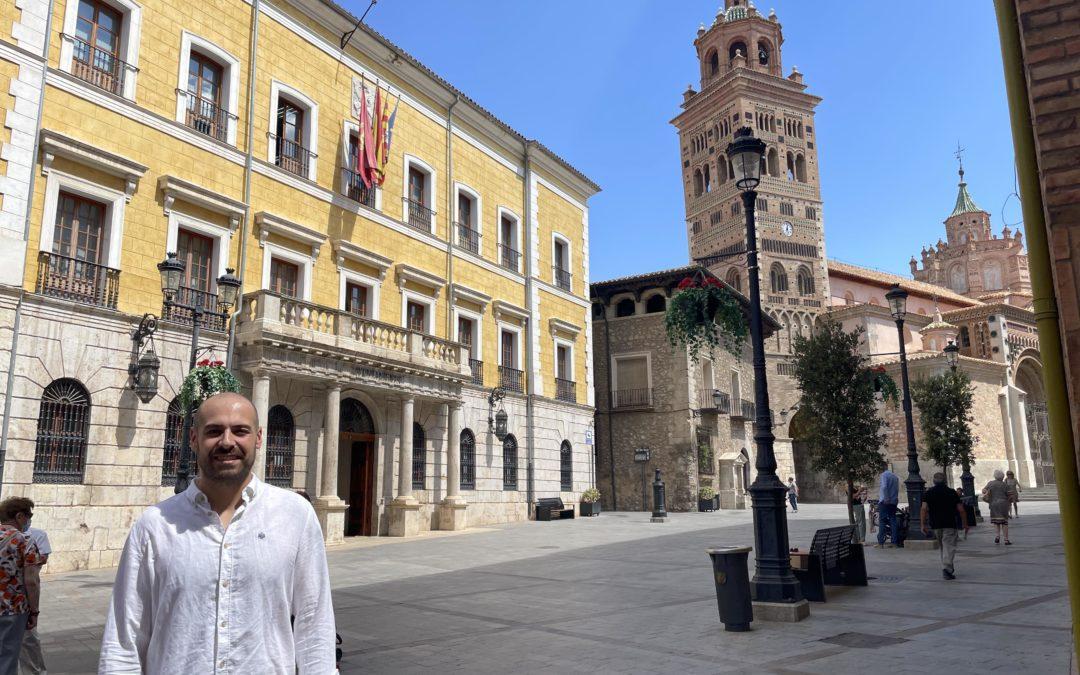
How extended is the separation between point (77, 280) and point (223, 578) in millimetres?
14566

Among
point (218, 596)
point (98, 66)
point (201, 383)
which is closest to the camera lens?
point (218, 596)

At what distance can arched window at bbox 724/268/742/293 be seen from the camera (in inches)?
2527

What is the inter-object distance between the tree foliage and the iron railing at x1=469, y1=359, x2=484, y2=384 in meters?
14.7

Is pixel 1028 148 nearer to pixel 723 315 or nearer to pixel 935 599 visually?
pixel 723 315

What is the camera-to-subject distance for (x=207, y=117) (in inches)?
695

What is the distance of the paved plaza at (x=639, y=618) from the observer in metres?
6.51

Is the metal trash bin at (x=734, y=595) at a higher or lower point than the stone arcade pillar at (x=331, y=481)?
lower

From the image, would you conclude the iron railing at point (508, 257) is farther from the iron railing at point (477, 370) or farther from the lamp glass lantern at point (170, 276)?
the lamp glass lantern at point (170, 276)

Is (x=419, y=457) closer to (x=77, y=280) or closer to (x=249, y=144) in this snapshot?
(x=249, y=144)

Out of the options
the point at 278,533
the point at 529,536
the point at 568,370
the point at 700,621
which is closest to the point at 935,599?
the point at 700,621

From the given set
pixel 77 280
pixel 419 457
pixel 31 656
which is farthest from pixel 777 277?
pixel 31 656

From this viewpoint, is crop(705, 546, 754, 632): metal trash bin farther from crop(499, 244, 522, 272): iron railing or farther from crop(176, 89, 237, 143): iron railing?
crop(499, 244, 522, 272): iron railing

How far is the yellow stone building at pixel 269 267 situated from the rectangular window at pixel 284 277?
54 millimetres

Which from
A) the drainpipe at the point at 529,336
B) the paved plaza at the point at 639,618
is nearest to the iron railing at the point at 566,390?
the drainpipe at the point at 529,336
